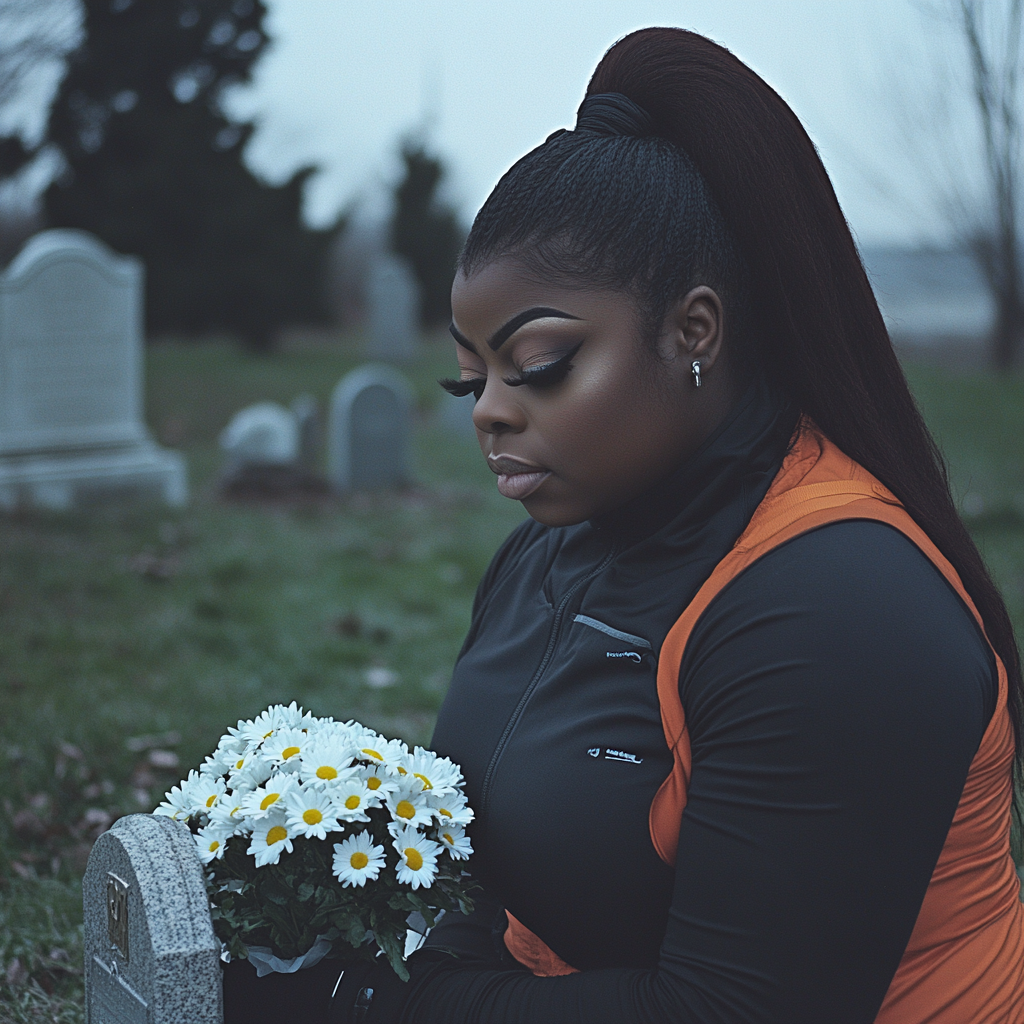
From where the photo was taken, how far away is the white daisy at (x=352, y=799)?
4.43 feet

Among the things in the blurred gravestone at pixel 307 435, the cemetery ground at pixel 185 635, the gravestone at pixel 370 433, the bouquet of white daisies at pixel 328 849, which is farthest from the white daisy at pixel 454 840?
the blurred gravestone at pixel 307 435

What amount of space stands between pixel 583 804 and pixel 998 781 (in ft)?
1.70

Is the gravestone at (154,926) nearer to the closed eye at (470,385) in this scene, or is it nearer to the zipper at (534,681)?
the zipper at (534,681)

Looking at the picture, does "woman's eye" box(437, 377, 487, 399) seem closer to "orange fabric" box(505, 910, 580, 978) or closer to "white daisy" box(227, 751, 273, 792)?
"white daisy" box(227, 751, 273, 792)

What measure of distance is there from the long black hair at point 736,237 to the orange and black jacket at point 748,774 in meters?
0.09

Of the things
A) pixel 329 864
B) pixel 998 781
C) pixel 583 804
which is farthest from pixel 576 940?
pixel 998 781

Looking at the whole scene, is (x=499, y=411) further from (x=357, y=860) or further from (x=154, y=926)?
(x=154, y=926)

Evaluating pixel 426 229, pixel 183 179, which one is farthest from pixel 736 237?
pixel 426 229

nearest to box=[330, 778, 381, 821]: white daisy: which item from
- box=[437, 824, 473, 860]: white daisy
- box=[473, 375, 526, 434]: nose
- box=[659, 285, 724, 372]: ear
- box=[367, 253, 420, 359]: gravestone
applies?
box=[437, 824, 473, 860]: white daisy

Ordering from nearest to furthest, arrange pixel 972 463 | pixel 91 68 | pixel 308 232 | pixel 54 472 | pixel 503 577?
pixel 503 577 < pixel 54 472 < pixel 972 463 < pixel 91 68 < pixel 308 232

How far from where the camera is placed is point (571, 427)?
1.34 meters

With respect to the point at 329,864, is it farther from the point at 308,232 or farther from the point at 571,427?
the point at 308,232

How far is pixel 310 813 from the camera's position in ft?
4.44

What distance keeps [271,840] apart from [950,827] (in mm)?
810
